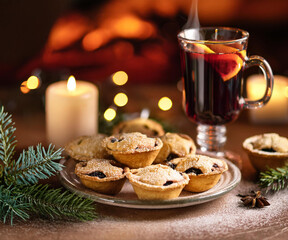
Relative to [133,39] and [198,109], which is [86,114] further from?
[133,39]

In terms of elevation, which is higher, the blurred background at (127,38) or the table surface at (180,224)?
the blurred background at (127,38)

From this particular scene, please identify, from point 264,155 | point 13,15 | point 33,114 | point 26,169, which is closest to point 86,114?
point 33,114

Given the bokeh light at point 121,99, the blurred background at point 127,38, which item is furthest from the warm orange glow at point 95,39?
the bokeh light at point 121,99

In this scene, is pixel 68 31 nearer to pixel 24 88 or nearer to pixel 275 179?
pixel 24 88

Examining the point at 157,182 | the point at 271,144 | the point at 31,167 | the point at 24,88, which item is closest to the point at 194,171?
the point at 157,182

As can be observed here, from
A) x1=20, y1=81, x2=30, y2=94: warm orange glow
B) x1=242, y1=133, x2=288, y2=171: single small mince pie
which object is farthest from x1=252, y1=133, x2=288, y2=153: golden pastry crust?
x1=20, y1=81, x2=30, y2=94: warm orange glow

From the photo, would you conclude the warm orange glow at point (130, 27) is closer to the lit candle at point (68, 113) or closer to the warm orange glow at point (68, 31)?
the warm orange glow at point (68, 31)
